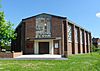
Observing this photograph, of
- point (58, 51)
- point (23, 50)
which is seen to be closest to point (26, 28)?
point (23, 50)

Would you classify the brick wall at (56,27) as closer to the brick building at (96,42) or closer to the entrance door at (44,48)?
the entrance door at (44,48)

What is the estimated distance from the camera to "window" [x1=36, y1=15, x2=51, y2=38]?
42656 millimetres

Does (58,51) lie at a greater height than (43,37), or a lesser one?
lesser

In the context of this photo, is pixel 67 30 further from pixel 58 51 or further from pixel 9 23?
pixel 9 23

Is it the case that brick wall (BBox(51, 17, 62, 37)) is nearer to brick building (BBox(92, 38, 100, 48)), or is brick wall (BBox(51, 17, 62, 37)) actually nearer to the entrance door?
the entrance door

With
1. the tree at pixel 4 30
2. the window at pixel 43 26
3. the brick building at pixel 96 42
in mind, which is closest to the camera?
the tree at pixel 4 30

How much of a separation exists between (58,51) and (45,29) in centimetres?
482

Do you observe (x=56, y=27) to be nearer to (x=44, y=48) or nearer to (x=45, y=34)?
(x=45, y=34)

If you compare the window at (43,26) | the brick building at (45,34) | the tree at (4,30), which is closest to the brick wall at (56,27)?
the brick building at (45,34)

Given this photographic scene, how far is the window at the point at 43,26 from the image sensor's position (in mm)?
42656

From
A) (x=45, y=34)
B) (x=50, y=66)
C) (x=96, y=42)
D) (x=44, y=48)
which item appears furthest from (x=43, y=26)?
(x=96, y=42)

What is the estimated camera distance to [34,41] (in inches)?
1690

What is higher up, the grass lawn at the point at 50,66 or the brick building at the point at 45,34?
the brick building at the point at 45,34

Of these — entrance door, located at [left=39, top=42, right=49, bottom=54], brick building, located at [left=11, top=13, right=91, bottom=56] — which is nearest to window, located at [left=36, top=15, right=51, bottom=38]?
brick building, located at [left=11, top=13, right=91, bottom=56]
